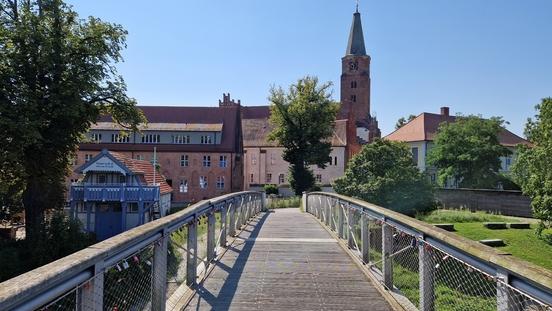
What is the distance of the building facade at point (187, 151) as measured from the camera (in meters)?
59.0

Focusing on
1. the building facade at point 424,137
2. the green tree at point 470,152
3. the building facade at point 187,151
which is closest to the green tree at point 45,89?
the building facade at point 187,151

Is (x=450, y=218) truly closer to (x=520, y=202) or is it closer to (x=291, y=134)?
(x=520, y=202)

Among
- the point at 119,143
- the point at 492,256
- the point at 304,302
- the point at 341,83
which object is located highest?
the point at 341,83

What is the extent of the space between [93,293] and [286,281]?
4246 millimetres

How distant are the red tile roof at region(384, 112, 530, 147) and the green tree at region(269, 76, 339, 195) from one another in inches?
→ 715

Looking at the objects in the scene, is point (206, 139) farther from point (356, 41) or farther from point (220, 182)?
point (356, 41)

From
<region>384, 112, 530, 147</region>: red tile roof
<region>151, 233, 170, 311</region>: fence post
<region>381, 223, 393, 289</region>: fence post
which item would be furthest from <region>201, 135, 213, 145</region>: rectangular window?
<region>151, 233, 170, 311</region>: fence post

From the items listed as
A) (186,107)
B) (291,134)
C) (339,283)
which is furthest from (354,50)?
(339,283)

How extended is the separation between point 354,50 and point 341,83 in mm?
7431

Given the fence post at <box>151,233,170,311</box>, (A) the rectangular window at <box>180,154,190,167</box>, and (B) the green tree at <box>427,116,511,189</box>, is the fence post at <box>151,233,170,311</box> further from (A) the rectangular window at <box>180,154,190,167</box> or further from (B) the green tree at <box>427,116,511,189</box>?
(A) the rectangular window at <box>180,154,190,167</box>

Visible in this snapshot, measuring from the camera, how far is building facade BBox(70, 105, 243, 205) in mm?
58969

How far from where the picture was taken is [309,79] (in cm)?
5316

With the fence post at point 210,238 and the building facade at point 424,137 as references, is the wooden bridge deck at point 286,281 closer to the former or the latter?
the fence post at point 210,238

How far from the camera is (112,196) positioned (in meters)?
42.1
